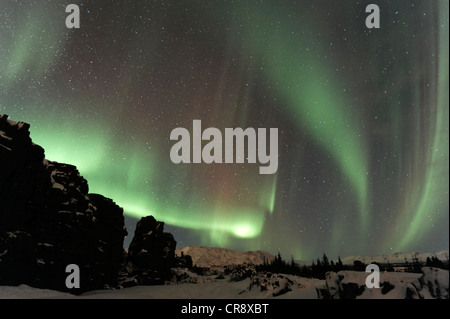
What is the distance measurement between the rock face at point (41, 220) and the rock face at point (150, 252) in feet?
8.88

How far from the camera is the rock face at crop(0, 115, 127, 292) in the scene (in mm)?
15438

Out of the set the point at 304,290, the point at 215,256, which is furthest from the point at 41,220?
the point at 215,256

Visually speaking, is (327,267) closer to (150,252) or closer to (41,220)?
(150,252)

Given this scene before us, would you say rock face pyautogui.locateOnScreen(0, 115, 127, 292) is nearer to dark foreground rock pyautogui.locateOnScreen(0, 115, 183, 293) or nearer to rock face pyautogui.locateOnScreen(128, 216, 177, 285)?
dark foreground rock pyautogui.locateOnScreen(0, 115, 183, 293)

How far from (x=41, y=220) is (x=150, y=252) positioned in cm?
840

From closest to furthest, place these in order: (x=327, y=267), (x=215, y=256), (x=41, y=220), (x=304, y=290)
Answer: (x=304, y=290) < (x=41, y=220) < (x=327, y=267) < (x=215, y=256)

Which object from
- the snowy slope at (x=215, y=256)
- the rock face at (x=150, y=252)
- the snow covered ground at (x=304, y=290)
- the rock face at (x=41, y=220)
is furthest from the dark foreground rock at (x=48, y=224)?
the snowy slope at (x=215, y=256)

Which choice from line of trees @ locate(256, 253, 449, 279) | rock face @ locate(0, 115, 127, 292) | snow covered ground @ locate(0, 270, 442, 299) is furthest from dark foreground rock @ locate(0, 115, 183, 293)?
line of trees @ locate(256, 253, 449, 279)

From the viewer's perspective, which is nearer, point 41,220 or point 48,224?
point 41,220

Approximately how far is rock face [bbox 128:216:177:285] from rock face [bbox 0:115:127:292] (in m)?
2.71

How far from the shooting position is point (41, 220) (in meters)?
16.5

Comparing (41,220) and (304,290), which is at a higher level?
(41,220)
